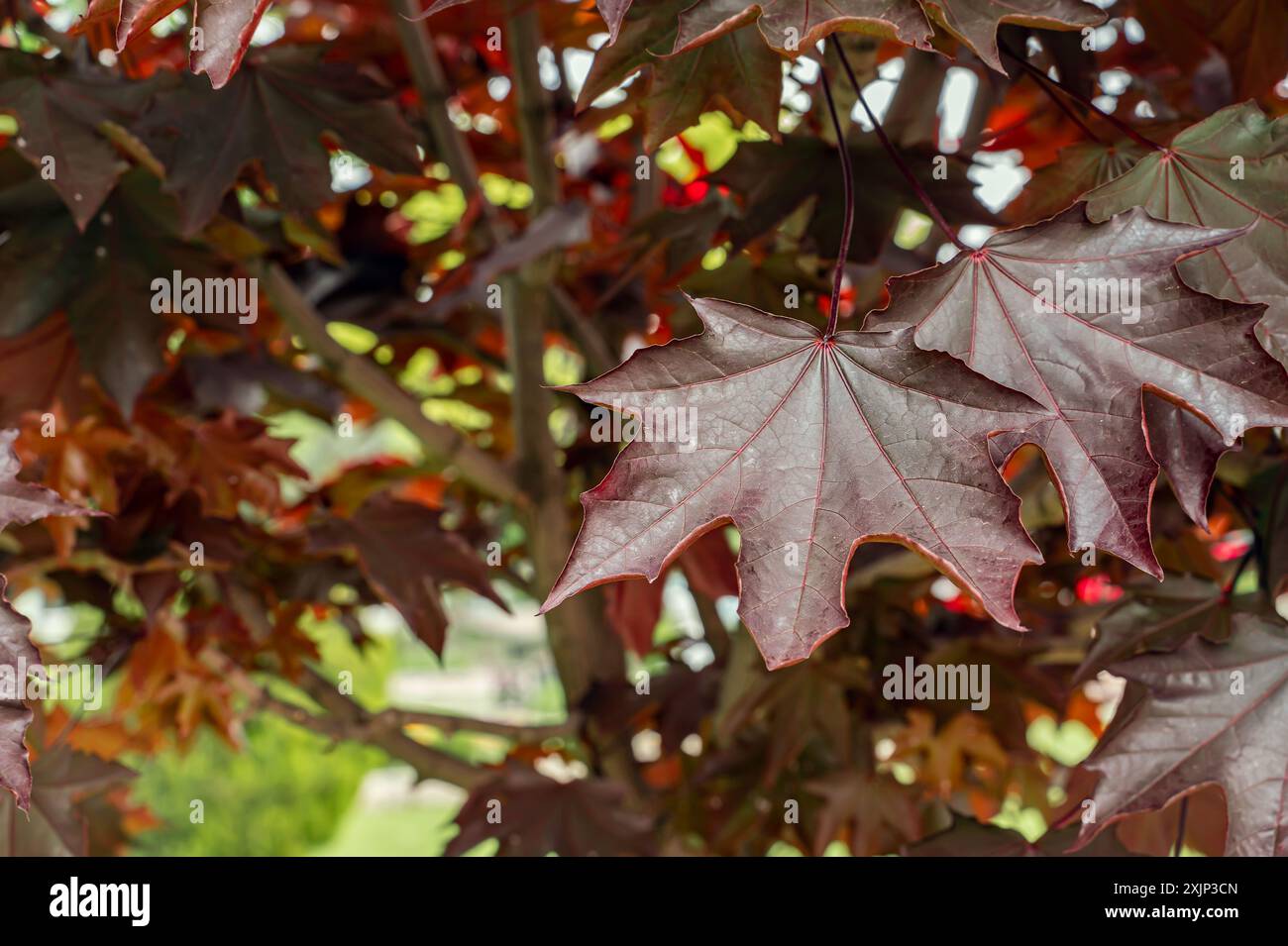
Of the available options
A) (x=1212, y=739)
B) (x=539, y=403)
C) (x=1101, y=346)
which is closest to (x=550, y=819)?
(x=539, y=403)

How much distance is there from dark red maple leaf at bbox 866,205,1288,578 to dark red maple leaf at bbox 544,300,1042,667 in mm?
33

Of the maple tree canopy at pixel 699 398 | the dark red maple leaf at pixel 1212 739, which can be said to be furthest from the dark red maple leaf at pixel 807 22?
the dark red maple leaf at pixel 1212 739

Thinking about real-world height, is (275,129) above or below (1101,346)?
above

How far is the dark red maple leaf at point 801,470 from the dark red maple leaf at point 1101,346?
0.11 ft

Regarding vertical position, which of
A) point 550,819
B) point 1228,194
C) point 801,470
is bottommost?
point 550,819

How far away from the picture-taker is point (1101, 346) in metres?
0.60

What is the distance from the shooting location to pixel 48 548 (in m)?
1.15

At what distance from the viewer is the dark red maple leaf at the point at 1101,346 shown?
58cm

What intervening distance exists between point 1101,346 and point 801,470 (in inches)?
7.2

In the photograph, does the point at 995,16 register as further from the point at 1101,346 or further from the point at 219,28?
the point at 219,28

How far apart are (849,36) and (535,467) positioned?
2.25ft

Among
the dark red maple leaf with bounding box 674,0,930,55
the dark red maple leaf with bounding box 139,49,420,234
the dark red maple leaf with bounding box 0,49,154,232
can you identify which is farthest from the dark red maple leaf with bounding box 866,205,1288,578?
the dark red maple leaf with bounding box 0,49,154,232

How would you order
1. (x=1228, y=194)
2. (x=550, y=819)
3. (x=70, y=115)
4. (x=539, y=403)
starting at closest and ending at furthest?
1. (x=1228, y=194)
2. (x=70, y=115)
3. (x=550, y=819)
4. (x=539, y=403)
